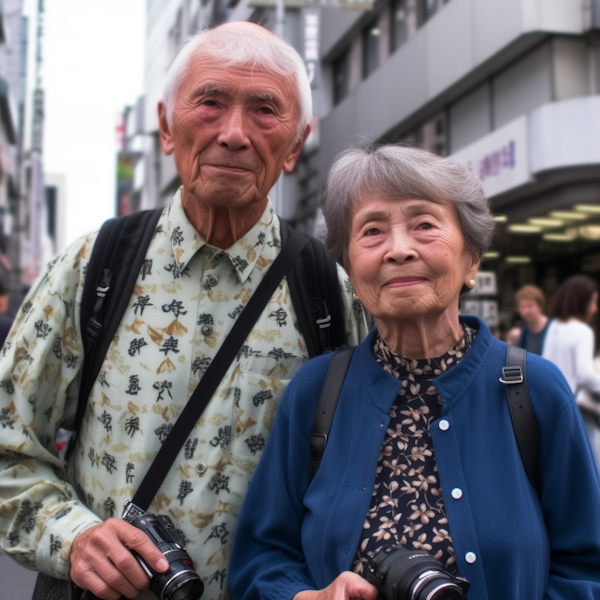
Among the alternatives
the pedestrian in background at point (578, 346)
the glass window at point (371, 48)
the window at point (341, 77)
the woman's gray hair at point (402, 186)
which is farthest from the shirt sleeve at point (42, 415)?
the window at point (341, 77)

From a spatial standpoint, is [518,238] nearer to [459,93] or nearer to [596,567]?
[459,93]

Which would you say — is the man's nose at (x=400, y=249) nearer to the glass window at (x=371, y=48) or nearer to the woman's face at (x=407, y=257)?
the woman's face at (x=407, y=257)

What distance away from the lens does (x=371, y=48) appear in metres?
19.2

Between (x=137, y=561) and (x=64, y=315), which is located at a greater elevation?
(x=64, y=315)

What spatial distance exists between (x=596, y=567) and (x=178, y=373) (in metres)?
1.18

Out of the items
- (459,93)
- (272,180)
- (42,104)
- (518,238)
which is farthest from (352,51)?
(42,104)

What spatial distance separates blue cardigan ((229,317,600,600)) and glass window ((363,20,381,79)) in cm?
1767

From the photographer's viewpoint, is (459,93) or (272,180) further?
(459,93)

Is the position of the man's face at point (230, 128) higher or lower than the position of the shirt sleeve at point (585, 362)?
higher

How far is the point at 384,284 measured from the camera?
6.93ft

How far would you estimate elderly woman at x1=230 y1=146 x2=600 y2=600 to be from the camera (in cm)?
191

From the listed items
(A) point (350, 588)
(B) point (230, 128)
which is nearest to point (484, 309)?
(B) point (230, 128)

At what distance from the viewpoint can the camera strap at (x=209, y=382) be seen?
219 cm

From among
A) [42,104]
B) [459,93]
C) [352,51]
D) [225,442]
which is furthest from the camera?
[42,104]
